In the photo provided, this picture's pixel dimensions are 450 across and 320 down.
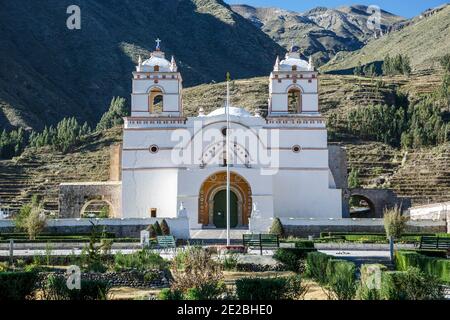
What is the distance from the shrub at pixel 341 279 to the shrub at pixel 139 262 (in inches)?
211

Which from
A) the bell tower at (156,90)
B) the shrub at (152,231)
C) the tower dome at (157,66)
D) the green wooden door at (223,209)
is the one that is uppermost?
the tower dome at (157,66)

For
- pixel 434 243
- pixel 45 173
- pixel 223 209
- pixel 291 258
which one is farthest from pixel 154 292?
pixel 45 173

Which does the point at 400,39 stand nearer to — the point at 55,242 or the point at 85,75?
the point at 85,75

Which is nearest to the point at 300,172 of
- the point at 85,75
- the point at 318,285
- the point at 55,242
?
the point at 55,242

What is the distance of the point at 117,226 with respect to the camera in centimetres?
3666

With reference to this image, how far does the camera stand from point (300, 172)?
4222 centimetres

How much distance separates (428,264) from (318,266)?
3312 millimetres

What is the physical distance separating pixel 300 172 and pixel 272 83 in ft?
20.0

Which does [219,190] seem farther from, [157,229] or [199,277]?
[199,277]

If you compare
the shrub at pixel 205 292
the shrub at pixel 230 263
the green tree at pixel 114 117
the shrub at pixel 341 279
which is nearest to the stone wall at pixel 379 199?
the shrub at pixel 230 263

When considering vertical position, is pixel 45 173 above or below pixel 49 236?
above

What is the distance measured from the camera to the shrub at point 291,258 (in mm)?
22141

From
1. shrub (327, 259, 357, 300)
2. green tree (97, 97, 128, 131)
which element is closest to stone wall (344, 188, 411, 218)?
shrub (327, 259, 357, 300)

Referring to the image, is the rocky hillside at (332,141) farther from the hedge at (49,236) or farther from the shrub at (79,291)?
the shrub at (79,291)
